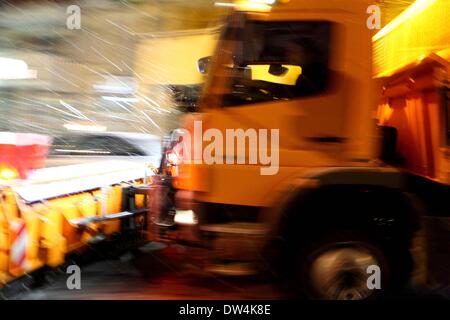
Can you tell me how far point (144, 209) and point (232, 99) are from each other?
1.93m

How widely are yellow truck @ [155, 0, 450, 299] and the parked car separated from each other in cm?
467

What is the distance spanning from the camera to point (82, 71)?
9.05m

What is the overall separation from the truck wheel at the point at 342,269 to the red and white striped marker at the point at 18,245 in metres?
2.23

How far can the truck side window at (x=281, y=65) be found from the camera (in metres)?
3.41

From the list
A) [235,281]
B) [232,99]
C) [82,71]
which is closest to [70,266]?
[235,281]

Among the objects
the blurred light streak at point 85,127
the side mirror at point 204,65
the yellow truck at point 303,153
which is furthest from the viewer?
the blurred light streak at point 85,127

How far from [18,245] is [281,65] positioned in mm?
2563

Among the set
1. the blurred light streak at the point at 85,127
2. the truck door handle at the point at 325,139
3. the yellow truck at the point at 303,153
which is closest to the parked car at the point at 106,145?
the blurred light streak at the point at 85,127

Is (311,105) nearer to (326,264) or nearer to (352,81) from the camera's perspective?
(352,81)

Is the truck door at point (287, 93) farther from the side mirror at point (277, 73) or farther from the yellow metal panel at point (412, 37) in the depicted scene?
the yellow metal panel at point (412, 37)

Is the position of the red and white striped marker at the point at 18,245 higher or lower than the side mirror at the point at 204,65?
lower

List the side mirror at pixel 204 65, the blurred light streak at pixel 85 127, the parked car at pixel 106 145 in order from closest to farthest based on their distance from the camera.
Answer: the side mirror at pixel 204 65, the parked car at pixel 106 145, the blurred light streak at pixel 85 127

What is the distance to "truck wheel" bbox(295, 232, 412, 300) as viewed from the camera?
350 cm

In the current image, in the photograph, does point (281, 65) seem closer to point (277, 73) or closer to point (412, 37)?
point (277, 73)
